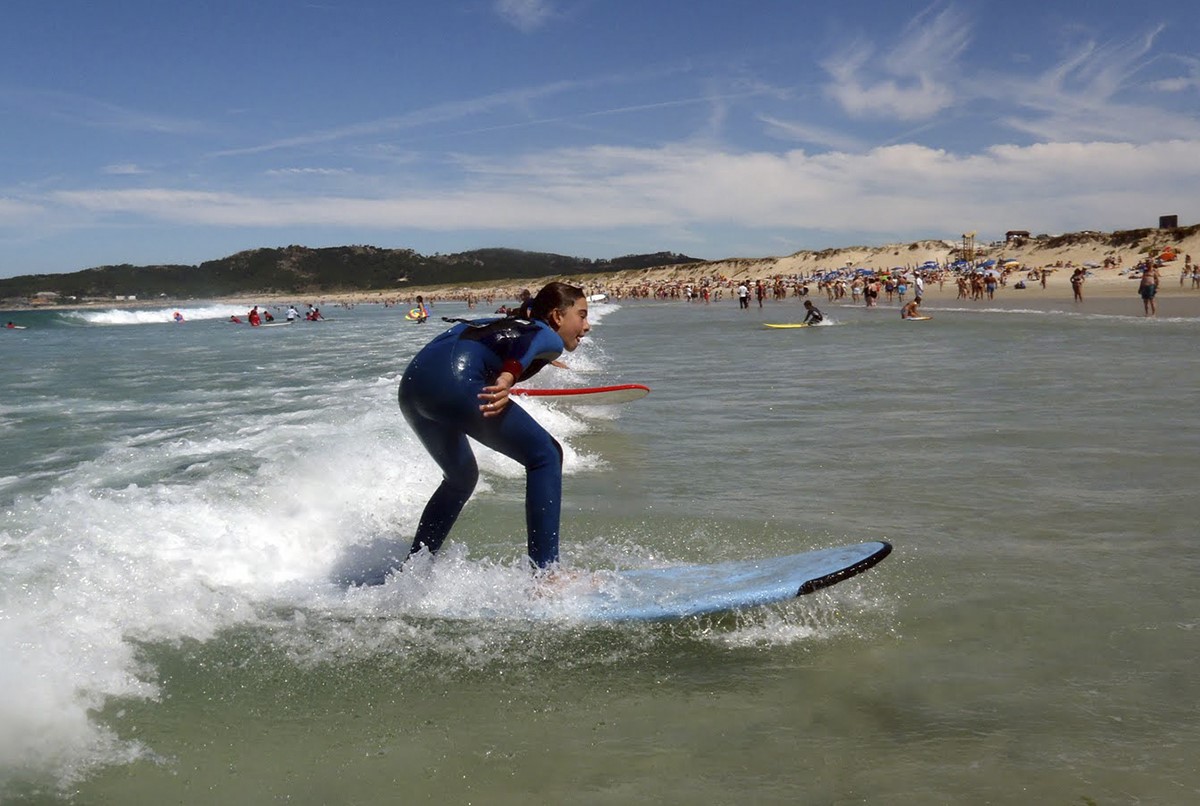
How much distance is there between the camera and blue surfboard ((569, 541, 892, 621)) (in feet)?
12.7

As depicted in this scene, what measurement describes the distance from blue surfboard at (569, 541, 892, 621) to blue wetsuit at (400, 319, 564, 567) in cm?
39

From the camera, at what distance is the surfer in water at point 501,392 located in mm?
4297

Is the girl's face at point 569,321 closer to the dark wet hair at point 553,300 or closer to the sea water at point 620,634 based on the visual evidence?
the dark wet hair at point 553,300

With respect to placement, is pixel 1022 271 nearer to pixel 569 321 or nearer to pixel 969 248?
pixel 969 248

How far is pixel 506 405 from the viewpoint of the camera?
4309 millimetres

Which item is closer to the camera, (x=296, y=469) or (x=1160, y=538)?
(x=1160, y=538)

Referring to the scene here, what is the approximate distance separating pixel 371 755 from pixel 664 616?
1461 mm

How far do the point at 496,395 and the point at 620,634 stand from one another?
122 centimetres

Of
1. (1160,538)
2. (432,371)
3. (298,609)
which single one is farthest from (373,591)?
(1160,538)

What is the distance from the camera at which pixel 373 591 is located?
4.49 m

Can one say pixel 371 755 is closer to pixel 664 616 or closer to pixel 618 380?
pixel 664 616

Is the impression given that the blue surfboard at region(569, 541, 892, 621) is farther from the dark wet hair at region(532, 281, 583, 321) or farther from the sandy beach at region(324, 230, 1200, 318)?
the sandy beach at region(324, 230, 1200, 318)

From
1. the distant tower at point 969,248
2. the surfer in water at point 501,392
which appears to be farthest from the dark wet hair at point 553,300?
the distant tower at point 969,248

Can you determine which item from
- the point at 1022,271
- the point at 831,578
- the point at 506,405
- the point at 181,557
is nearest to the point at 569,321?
the point at 506,405
